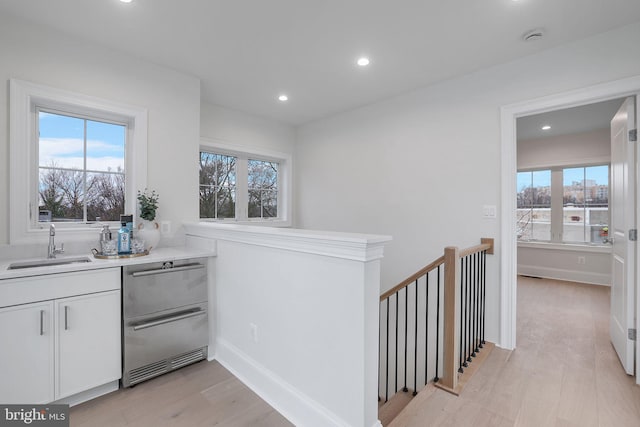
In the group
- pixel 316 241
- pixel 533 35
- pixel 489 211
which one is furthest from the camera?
pixel 489 211

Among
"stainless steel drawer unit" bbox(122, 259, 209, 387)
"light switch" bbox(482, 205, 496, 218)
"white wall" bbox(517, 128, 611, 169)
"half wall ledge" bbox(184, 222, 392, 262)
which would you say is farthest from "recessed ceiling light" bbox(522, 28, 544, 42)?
"white wall" bbox(517, 128, 611, 169)

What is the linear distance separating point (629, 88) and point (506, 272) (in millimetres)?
1627

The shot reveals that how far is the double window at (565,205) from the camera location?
522 cm

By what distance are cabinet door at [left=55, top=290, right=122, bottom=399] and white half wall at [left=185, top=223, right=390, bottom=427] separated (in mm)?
772

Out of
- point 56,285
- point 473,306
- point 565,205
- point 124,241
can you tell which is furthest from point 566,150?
point 56,285

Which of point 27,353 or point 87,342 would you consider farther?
point 87,342

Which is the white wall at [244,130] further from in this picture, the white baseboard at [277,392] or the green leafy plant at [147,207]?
the white baseboard at [277,392]

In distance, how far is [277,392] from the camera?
6.43 ft

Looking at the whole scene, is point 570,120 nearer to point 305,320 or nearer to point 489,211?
point 489,211

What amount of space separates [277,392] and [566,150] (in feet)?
20.2

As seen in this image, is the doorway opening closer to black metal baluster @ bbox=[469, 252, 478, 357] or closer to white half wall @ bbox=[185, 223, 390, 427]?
black metal baluster @ bbox=[469, 252, 478, 357]

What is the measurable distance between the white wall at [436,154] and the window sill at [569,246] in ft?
A: 12.6

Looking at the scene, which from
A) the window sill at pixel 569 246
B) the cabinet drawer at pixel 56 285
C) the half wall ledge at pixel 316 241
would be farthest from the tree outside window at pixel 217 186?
the window sill at pixel 569 246

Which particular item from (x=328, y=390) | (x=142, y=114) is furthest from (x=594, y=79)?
(x=142, y=114)
